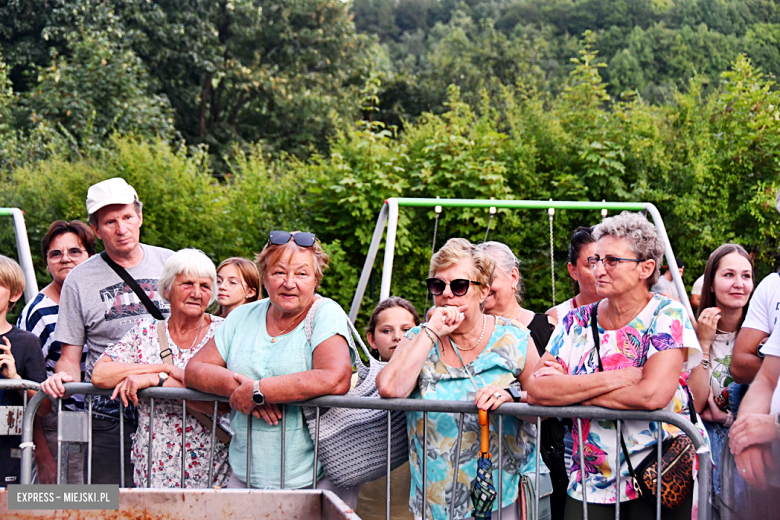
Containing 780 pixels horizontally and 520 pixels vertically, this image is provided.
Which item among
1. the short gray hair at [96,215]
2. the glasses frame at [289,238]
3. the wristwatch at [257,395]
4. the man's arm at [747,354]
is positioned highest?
the short gray hair at [96,215]

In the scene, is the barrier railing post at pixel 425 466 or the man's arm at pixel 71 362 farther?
the man's arm at pixel 71 362

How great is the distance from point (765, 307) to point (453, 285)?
4.61ft

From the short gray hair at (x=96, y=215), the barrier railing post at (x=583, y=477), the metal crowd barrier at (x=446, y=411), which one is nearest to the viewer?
the metal crowd barrier at (x=446, y=411)

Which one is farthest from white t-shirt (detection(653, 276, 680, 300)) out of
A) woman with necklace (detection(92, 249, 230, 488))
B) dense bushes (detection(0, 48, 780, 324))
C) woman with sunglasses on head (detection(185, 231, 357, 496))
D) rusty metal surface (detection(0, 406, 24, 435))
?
rusty metal surface (detection(0, 406, 24, 435))

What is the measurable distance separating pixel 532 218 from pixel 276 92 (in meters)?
14.1

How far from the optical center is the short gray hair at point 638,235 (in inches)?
101

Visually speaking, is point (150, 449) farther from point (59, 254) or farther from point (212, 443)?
point (59, 254)

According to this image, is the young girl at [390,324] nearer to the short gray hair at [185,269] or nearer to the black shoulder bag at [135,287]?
the short gray hair at [185,269]

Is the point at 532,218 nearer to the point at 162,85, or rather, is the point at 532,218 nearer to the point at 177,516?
the point at 177,516

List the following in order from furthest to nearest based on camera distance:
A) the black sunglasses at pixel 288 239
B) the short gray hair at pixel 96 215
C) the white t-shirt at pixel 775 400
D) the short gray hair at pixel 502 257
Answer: the short gray hair at pixel 96 215, the short gray hair at pixel 502 257, the black sunglasses at pixel 288 239, the white t-shirt at pixel 775 400

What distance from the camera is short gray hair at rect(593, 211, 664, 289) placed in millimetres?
2564

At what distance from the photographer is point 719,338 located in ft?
11.3

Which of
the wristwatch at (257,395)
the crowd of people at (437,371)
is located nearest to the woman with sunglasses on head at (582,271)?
the crowd of people at (437,371)

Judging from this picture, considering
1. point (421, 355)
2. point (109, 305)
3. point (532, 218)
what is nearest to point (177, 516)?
point (421, 355)
